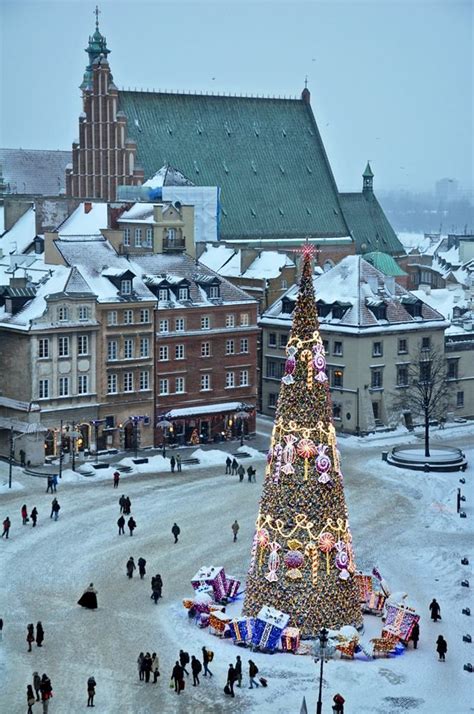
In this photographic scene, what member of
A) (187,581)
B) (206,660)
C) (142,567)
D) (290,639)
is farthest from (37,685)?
(187,581)

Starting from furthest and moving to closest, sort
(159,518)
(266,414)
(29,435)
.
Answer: (266,414), (29,435), (159,518)

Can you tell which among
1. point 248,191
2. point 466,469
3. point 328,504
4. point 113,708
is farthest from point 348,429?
point 113,708

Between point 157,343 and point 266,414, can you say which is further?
point 266,414

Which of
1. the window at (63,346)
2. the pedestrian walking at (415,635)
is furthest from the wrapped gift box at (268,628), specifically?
the window at (63,346)

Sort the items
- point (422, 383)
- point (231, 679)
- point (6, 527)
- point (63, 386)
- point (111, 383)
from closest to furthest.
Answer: point (231, 679) → point (6, 527) → point (63, 386) → point (111, 383) → point (422, 383)

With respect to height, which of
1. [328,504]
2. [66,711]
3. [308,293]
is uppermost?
[308,293]

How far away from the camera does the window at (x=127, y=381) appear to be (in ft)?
284

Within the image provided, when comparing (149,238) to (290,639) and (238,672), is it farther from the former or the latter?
(238,672)

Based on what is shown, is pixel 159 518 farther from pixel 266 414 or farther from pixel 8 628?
pixel 266 414

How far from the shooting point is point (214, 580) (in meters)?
55.1

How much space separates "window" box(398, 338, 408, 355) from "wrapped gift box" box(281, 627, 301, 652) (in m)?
47.0

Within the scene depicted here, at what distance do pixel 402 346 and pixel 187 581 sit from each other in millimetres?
39852

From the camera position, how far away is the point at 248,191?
121 m

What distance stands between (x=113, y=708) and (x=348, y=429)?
50.2 metres
